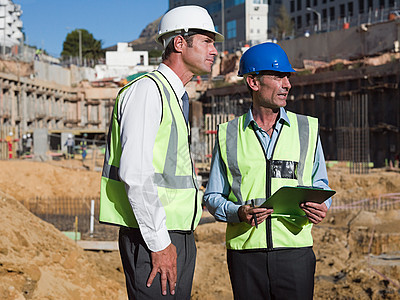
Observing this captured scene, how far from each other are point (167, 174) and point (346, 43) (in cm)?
3390

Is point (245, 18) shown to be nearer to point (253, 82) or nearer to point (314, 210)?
point (253, 82)

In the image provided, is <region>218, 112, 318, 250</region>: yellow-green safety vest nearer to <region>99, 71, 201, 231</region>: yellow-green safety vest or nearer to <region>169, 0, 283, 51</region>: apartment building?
<region>99, 71, 201, 231</region>: yellow-green safety vest

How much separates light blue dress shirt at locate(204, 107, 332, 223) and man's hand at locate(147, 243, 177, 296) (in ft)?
2.34

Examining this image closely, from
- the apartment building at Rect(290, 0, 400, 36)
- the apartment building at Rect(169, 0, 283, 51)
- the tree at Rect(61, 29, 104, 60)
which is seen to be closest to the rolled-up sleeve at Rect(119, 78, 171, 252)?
the apartment building at Rect(290, 0, 400, 36)

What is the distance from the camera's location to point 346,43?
33969 millimetres

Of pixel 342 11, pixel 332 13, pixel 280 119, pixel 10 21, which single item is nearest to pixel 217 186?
pixel 280 119

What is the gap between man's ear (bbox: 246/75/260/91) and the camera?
3176mm

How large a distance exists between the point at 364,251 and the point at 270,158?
9.30m

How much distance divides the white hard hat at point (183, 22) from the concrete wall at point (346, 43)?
1177 inches

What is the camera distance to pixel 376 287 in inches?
310

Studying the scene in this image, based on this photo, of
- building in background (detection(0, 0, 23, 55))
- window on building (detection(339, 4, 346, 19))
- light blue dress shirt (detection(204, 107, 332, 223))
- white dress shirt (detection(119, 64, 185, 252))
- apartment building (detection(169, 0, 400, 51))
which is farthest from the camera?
building in background (detection(0, 0, 23, 55))

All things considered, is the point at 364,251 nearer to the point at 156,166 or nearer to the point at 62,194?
the point at 156,166

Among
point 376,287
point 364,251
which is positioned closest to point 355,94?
point 364,251

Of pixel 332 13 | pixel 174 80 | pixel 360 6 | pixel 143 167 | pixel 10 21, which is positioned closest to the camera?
pixel 143 167
